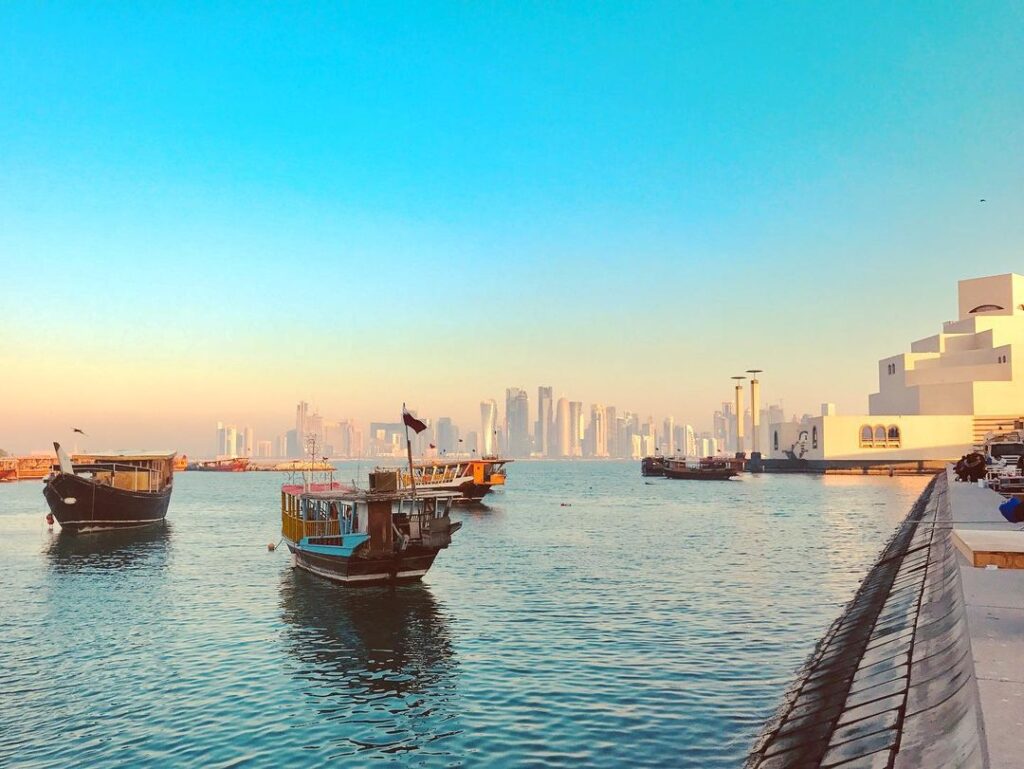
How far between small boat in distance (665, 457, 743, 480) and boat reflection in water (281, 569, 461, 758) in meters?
122

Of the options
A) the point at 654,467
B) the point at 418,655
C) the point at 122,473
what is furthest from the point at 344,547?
the point at 654,467

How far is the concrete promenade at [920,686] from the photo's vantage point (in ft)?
27.1

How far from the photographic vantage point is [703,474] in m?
149

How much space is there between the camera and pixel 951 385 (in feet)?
465

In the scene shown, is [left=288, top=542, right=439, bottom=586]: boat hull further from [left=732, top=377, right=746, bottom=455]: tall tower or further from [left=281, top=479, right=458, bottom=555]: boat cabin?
[left=732, top=377, right=746, bottom=455]: tall tower

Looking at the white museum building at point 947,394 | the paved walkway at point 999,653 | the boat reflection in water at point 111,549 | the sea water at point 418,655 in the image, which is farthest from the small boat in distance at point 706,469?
the paved walkway at point 999,653

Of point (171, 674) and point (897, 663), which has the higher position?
point (897, 663)

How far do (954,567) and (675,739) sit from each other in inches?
368

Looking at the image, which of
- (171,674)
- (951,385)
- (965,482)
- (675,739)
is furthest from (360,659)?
(951,385)

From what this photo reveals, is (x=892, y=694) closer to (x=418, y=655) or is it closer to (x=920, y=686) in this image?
(x=920, y=686)

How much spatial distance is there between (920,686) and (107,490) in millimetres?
58416

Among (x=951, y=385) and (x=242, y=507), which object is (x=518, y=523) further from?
(x=951, y=385)

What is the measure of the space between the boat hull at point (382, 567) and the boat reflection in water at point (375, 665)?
43cm

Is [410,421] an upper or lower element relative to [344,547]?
upper
